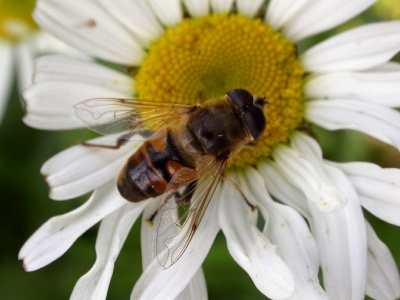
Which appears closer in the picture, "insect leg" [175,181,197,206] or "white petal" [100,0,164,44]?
"insect leg" [175,181,197,206]

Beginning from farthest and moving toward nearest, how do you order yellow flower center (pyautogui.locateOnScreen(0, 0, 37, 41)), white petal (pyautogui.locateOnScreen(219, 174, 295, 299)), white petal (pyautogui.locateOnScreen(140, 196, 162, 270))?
1. yellow flower center (pyautogui.locateOnScreen(0, 0, 37, 41))
2. white petal (pyautogui.locateOnScreen(140, 196, 162, 270))
3. white petal (pyautogui.locateOnScreen(219, 174, 295, 299))

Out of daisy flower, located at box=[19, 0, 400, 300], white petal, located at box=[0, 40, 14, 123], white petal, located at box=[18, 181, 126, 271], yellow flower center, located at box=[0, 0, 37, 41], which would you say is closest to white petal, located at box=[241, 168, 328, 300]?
daisy flower, located at box=[19, 0, 400, 300]

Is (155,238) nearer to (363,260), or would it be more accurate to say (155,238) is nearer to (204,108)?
(204,108)

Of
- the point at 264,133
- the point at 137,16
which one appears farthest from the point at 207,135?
the point at 137,16

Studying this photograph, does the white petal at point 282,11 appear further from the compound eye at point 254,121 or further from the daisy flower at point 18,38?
the daisy flower at point 18,38

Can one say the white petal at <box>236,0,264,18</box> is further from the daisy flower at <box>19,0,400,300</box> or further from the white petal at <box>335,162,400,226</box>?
the white petal at <box>335,162,400,226</box>

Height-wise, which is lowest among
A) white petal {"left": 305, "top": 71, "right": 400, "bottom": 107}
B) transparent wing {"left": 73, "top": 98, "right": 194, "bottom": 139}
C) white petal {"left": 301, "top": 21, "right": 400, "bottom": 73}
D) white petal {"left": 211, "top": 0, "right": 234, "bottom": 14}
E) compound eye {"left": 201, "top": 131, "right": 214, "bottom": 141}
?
white petal {"left": 305, "top": 71, "right": 400, "bottom": 107}

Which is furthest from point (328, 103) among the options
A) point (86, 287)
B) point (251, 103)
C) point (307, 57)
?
point (86, 287)
